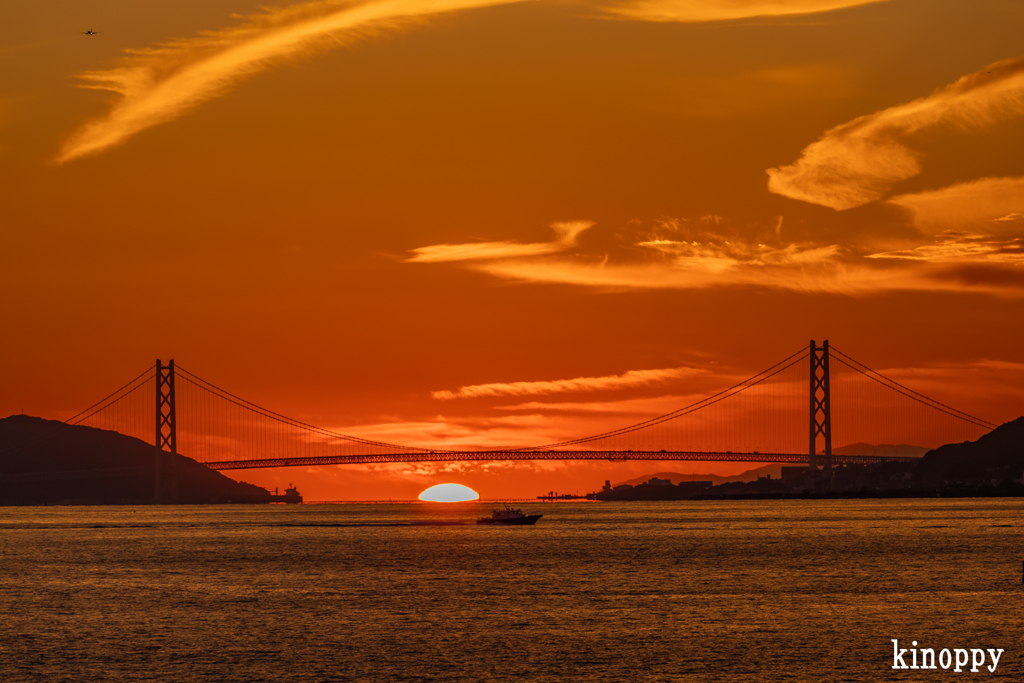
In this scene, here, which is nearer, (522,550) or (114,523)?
(522,550)

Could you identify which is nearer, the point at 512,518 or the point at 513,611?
the point at 513,611

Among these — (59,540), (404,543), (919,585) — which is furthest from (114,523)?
(919,585)

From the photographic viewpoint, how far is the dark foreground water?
35594mm

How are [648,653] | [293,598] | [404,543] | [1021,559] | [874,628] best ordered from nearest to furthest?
1. [648,653]
2. [874,628]
3. [293,598]
4. [1021,559]
5. [404,543]

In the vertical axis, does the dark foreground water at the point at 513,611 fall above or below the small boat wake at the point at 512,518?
above

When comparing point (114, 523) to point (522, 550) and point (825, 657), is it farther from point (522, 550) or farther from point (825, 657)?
point (825, 657)

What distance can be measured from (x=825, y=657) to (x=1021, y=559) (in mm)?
42663

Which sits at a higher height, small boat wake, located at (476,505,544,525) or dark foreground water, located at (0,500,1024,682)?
dark foreground water, located at (0,500,1024,682)

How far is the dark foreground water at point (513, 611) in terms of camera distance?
35.6 metres

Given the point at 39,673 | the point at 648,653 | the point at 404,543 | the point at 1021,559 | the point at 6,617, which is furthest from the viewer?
the point at 404,543

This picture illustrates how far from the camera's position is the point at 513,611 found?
48.6m

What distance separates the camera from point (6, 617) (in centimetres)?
4834

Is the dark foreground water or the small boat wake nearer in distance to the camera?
the dark foreground water

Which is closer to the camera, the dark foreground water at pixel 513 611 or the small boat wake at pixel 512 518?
the dark foreground water at pixel 513 611
